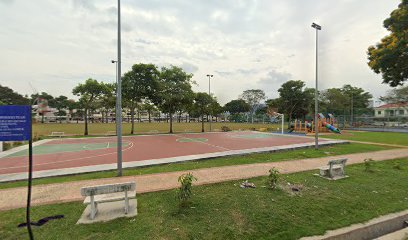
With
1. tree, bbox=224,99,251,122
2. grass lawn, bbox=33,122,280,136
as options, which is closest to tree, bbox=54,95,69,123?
grass lawn, bbox=33,122,280,136

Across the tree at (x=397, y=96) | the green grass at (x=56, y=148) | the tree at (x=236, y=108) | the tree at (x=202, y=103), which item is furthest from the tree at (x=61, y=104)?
the tree at (x=397, y=96)

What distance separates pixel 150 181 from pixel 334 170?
6.69 meters

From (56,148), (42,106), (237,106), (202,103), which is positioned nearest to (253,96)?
(237,106)

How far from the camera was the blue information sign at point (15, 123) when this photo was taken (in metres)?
3.47

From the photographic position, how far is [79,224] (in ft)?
14.5

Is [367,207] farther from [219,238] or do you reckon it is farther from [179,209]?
[179,209]

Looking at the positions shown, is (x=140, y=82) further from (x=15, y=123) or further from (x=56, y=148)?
(x=15, y=123)

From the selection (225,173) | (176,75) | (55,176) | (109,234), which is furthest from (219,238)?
(176,75)

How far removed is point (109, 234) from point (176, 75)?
87.4 ft

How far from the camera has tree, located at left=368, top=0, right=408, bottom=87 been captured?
45.8ft

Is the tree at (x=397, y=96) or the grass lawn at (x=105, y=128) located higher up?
the tree at (x=397, y=96)

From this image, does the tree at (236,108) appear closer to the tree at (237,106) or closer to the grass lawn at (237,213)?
the tree at (237,106)

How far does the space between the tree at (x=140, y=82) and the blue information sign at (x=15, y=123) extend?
23.7 m

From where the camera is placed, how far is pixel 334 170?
8.03m
